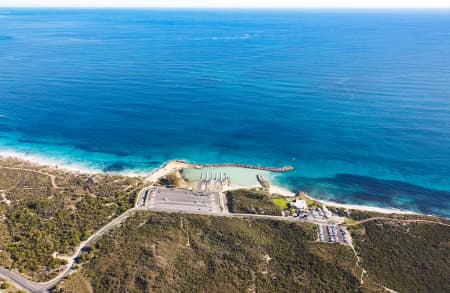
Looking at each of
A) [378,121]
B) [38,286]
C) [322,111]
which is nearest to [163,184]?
[38,286]

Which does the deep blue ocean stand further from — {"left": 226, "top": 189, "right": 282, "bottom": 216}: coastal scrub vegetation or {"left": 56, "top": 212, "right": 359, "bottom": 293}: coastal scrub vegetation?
{"left": 56, "top": 212, "right": 359, "bottom": 293}: coastal scrub vegetation

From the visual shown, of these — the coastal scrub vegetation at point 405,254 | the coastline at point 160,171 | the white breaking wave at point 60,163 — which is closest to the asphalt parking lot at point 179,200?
the coastline at point 160,171

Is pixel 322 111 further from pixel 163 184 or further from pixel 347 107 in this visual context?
pixel 163 184

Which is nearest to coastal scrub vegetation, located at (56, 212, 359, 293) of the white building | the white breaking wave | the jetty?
the white building

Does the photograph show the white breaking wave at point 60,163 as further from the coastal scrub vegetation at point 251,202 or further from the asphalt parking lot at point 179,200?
the coastal scrub vegetation at point 251,202

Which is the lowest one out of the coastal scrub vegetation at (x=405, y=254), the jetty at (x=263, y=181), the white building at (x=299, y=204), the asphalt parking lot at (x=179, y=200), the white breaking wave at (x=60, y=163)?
the coastal scrub vegetation at (x=405, y=254)

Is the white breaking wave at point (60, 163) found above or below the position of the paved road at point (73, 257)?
above
